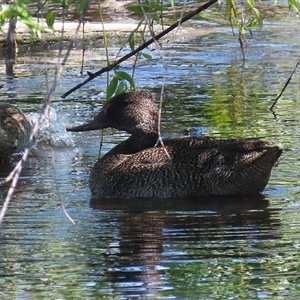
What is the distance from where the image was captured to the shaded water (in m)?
6.01

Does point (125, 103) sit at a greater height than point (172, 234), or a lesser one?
greater

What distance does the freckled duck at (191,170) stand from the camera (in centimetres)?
850

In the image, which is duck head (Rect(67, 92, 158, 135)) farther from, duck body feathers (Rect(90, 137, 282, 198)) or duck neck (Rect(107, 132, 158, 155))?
duck body feathers (Rect(90, 137, 282, 198))

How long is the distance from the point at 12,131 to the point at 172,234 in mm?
4035

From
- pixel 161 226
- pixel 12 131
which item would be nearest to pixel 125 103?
pixel 161 226

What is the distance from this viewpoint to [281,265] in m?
6.32

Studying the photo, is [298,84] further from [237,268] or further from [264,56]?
[237,268]

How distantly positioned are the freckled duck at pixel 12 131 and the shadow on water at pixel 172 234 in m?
2.38

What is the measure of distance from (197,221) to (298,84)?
6082 mm

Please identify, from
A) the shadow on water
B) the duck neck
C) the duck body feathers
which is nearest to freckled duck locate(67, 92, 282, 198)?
the duck body feathers

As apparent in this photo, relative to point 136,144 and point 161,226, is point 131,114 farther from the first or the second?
point 161,226

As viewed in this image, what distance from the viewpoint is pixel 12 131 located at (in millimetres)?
10922

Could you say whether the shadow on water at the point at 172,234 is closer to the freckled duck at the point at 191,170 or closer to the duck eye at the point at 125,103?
the freckled duck at the point at 191,170

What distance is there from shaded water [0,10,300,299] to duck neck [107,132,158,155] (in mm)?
432
